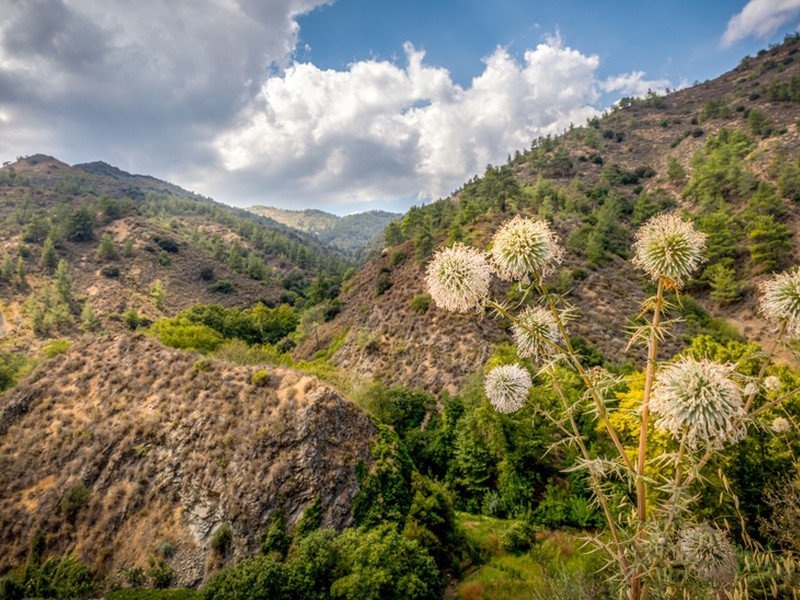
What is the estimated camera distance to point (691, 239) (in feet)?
15.2

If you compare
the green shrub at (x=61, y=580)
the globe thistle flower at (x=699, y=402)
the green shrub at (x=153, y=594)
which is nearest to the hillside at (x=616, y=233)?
the globe thistle flower at (x=699, y=402)

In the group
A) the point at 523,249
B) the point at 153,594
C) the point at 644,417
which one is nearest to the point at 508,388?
the point at 644,417

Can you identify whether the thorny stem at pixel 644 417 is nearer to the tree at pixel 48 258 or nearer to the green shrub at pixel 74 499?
the green shrub at pixel 74 499

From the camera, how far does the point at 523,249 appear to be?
4.95m

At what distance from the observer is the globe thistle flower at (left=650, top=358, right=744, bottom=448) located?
3.97 meters

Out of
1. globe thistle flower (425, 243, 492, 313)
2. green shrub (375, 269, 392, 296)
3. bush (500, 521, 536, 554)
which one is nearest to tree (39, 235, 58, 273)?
green shrub (375, 269, 392, 296)

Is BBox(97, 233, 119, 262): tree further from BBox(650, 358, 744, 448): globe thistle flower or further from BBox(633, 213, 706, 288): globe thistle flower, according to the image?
BBox(650, 358, 744, 448): globe thistle flower

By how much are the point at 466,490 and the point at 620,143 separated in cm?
12393

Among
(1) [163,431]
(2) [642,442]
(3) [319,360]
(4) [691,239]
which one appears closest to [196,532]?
(1) [163,431]

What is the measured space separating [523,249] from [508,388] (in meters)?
2.59

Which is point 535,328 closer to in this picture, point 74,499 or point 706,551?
point 706,551

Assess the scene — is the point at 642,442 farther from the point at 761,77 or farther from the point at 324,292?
the point at 761,77

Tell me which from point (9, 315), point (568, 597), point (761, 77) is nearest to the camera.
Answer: point (568, 597)

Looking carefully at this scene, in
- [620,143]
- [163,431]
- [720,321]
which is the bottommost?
[163,431]
